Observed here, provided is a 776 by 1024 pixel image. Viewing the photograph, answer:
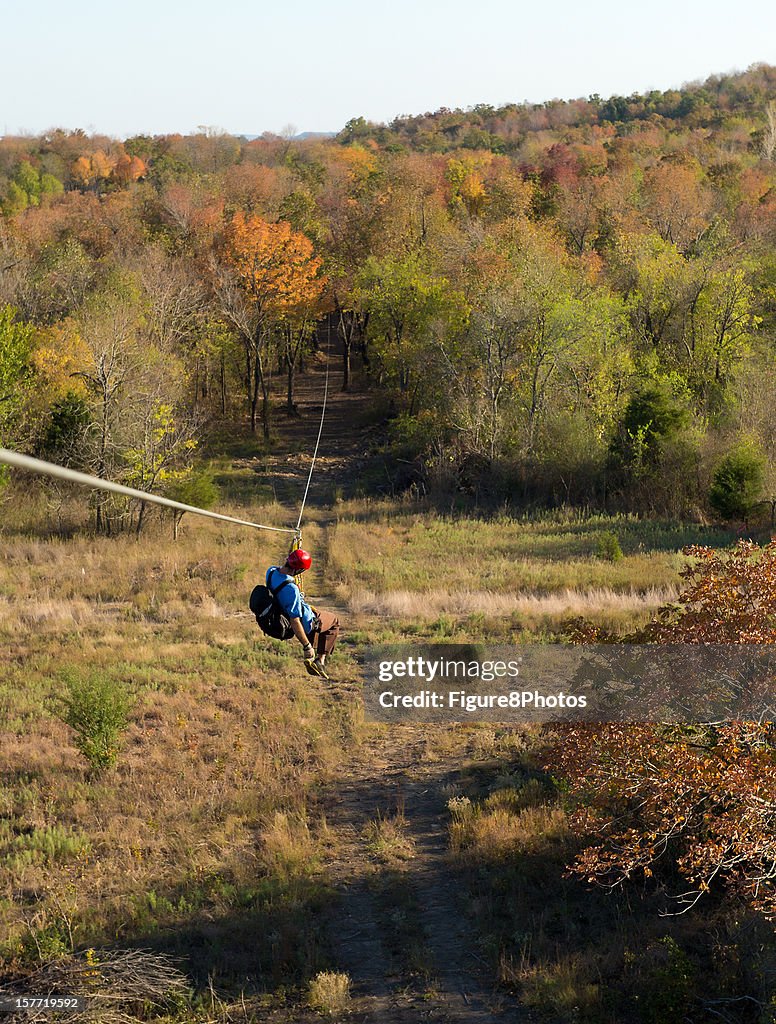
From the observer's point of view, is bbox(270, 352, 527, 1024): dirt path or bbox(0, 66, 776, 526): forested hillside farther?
bbox(0, 66, 776, 526): forested hillside

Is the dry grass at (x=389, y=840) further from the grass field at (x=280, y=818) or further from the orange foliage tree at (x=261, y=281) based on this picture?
the orange foliage tree at (x=261, y=281)

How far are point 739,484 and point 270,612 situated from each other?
24.9 metres

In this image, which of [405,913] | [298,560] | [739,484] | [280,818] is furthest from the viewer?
[739,484]

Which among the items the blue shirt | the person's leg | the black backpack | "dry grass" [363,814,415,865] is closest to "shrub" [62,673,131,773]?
"dry grass" [363,814,415,865]

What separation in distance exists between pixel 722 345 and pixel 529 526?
1323cm

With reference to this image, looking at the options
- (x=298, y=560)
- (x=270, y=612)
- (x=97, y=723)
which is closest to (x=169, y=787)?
(x=97, y=723)

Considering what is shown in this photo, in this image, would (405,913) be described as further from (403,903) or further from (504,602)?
(504,602)

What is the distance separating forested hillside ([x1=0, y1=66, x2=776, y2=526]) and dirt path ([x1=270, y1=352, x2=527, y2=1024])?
783 inches

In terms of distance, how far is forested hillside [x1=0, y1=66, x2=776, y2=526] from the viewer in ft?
114

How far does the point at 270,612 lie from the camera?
9.05 meters

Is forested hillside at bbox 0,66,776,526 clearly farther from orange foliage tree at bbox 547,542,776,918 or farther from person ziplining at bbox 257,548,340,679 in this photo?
person ziplining at bbox 257,548,340,679

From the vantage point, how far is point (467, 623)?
21.9 metres

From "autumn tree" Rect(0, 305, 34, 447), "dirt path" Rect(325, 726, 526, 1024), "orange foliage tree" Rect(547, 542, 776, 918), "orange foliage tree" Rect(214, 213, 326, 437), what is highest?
"orange foliage tree" Rect(214, 213, 326, 437)

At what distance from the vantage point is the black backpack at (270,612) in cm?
890
